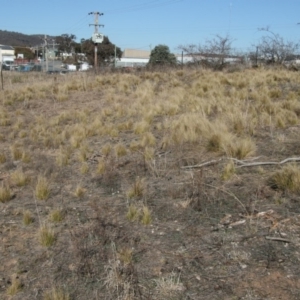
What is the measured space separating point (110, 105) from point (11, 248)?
924 cm

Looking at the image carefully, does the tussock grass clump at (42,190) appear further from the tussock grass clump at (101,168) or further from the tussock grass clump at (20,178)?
the tussock grass clump at (101,168)

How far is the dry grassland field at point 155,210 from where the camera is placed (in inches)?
129

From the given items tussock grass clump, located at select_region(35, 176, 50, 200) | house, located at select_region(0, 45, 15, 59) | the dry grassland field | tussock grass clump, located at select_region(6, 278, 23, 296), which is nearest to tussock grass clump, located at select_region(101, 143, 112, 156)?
the dry grassland field

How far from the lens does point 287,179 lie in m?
4.75

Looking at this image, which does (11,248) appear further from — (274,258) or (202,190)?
(274,258)

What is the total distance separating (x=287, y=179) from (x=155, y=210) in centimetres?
164

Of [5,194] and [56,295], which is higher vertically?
[5,194]

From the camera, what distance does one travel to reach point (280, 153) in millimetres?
6188

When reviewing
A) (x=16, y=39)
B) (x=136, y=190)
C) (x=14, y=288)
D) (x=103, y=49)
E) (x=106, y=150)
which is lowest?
(x=14, y=288)

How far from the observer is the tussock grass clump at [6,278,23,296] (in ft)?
10.7

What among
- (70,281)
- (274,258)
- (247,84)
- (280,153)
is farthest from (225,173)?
(247,84)

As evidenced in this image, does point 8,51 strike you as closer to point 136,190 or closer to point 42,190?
point 42,190

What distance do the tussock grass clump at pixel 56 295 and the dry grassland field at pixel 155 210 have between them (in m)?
0.01

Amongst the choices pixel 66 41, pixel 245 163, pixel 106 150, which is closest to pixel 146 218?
pixel 245 163
